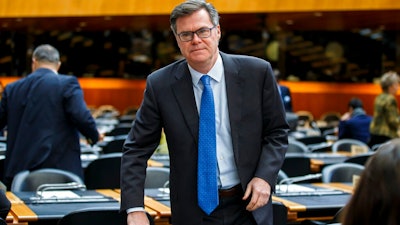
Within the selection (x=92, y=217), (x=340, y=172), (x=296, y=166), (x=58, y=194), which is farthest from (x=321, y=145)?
(x=92, y=217)

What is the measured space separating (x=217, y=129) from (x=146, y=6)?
1447cm

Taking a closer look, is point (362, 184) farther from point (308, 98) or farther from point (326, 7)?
point (308, 98)

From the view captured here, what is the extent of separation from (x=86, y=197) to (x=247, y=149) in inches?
87.9

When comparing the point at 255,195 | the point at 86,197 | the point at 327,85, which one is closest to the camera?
the point at 255,195

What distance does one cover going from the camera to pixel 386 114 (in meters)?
11.2

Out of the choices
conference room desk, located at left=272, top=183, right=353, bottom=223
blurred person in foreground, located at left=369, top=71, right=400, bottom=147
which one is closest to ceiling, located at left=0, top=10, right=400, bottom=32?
blurred person in foreground, located at left=369, top=71, right=400, bottom=147

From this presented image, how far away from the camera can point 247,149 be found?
143 inches

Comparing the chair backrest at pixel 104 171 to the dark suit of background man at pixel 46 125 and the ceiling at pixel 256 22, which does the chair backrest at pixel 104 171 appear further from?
the ceiling at pixel 256 22

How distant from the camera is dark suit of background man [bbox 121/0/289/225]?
3.57m

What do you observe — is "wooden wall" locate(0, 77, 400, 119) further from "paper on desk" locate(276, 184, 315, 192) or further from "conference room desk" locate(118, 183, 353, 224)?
"conference room desk" locate(118, 183, 353, 224)

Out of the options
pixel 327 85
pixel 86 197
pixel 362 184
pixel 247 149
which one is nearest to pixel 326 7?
pixel 327 85

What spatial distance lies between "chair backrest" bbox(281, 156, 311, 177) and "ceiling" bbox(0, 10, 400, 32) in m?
8.94

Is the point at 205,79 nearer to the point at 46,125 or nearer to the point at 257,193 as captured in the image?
the point at 257,193

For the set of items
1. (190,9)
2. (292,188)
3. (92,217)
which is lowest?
(292,188)
